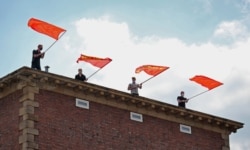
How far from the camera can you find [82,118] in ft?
119

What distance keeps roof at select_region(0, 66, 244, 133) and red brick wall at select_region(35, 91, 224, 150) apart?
14.5 inches

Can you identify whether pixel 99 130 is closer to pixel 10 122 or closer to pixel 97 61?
pixel 97 61

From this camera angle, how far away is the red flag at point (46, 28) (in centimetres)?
3625

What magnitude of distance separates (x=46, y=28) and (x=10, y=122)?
5.42m

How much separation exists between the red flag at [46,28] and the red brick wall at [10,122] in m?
3.63

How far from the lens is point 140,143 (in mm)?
38469

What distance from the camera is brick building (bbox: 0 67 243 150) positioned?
34.4m

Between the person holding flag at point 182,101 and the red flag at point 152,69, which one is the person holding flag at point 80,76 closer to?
the red flag at point 152,69

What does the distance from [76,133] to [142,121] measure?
4919 mm

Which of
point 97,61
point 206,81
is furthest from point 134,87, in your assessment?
point 206,81

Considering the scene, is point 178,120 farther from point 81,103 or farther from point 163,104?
point 81,103

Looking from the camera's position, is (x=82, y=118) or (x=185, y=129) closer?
(x=82, y=118)

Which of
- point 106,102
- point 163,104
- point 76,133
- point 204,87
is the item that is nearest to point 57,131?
point 76,133

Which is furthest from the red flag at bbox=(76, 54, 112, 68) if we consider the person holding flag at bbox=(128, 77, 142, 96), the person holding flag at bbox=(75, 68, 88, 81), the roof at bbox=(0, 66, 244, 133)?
the person holding flag at bbox=(128, 77, 142, 96)
